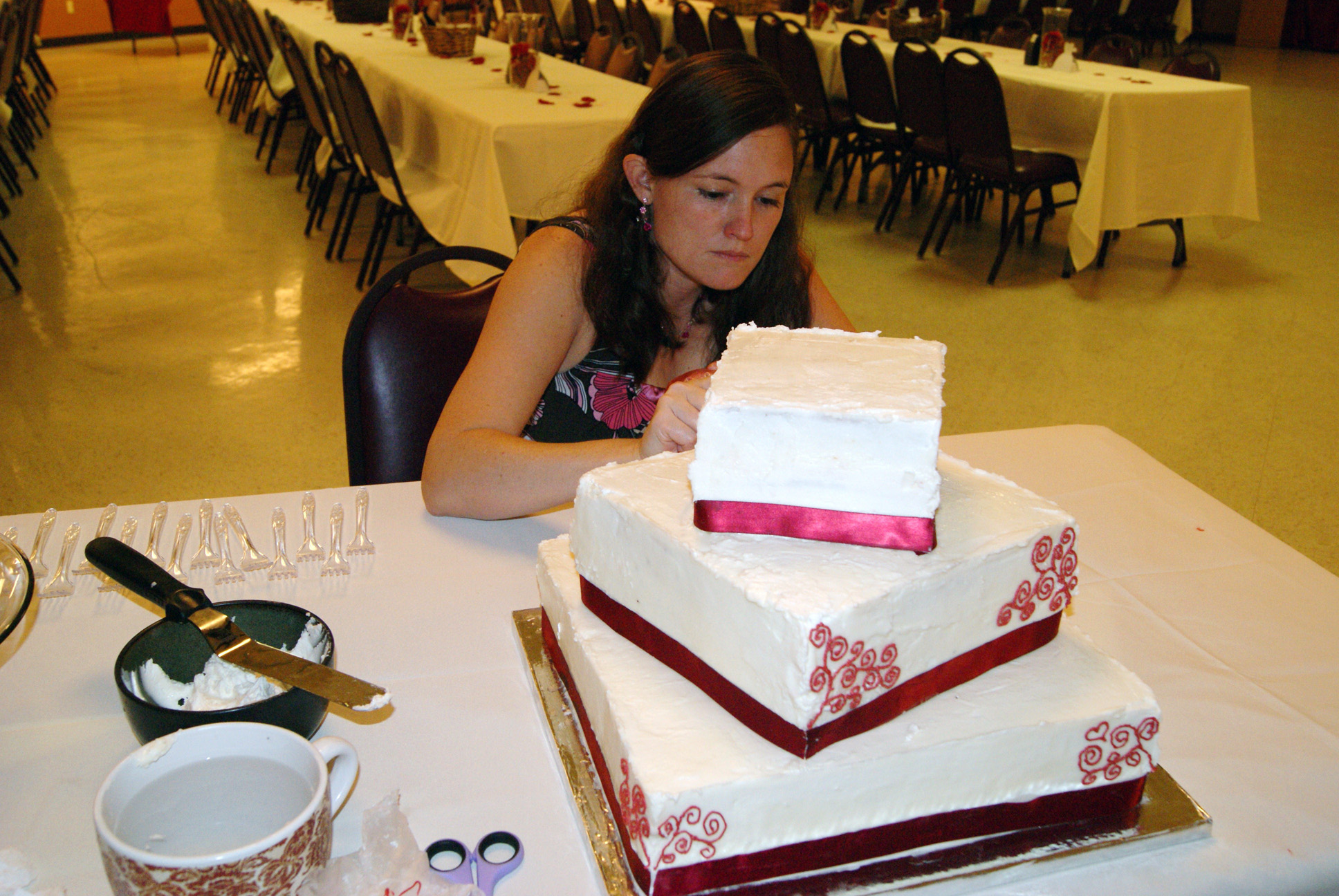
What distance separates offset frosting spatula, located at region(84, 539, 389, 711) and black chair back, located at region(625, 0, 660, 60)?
6.64 meters

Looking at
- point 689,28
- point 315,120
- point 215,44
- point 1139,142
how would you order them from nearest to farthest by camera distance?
point 1139,142, point 315,120, point 689,28, point 215,44

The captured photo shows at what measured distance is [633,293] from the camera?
1521 mm

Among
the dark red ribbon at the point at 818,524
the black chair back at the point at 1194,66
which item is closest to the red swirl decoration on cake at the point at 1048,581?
the dark red ribbon at the point at 818,524

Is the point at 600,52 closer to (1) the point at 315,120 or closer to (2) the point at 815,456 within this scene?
(1) the point at 315,120

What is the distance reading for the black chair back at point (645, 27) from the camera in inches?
274

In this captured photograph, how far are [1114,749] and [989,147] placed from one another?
13.9 feet

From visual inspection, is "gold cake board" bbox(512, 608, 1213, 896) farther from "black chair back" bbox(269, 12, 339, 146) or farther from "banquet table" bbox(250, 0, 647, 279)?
"black chair back" bbox(269, 12, 339, 146)

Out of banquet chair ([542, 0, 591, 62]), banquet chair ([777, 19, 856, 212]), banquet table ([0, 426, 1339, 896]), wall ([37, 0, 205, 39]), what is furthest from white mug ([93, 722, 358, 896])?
wall ([37, 0, 205, 39])

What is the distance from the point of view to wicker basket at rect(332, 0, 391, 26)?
A: 21.8 ft

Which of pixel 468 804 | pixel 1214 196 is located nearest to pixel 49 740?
pixel 468 804

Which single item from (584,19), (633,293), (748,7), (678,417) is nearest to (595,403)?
(633,293)

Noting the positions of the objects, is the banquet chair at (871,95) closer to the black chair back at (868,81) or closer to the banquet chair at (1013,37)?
the black chair back at (868,81)

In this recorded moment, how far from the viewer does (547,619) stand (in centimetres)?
94

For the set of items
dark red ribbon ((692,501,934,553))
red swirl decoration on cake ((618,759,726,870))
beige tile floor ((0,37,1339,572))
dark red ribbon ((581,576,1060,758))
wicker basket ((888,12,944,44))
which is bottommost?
beige tile floor ((0,37,1339,572))
